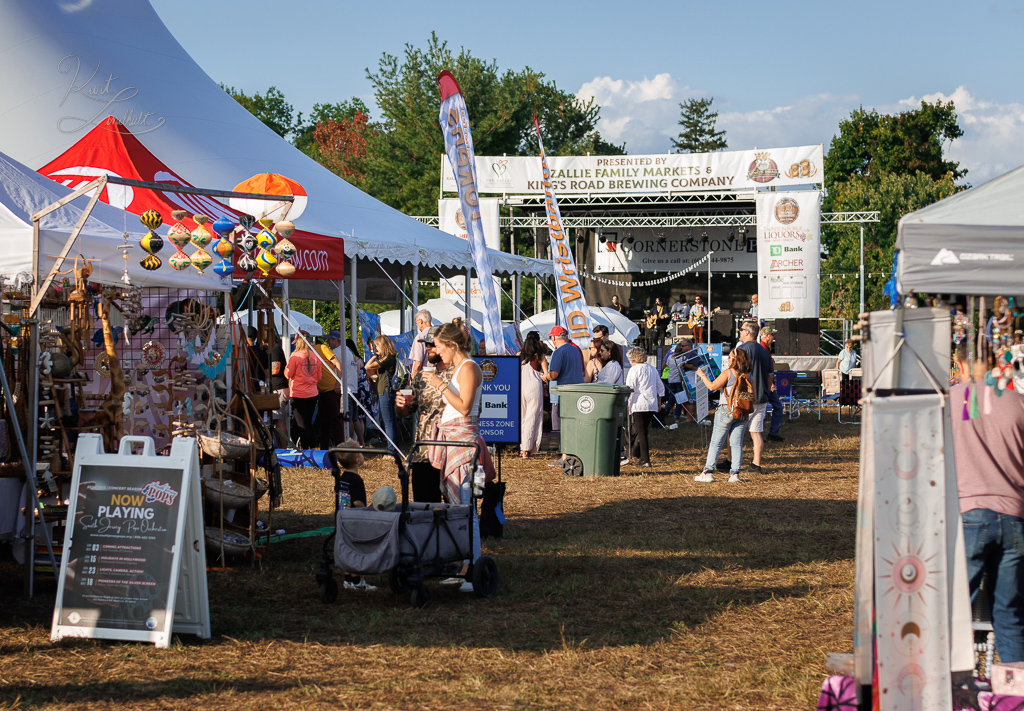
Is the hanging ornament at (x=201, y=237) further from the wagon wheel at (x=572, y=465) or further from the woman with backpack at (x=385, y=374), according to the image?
the woman with backpack at (x=385, y=374)

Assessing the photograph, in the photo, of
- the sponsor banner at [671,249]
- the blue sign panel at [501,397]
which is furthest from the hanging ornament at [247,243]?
the sponsor banner at [671,249]

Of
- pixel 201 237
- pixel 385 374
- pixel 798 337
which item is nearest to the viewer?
pixel 201 237

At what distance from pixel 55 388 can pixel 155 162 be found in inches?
219

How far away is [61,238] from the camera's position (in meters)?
6.11

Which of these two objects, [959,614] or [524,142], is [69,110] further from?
[524,142]

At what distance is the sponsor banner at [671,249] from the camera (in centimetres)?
2706

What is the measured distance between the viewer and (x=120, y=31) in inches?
523

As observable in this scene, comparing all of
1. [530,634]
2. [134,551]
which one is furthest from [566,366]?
[134,551]

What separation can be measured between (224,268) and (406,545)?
270 cm

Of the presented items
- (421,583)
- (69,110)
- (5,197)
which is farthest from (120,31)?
(421,583)

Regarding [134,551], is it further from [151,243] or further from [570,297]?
[570,297]

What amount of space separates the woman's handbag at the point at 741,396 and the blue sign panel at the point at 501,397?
7.29ft

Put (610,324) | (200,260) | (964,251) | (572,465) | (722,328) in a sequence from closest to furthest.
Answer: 1. (964,251)
2. (200,260)
3. (572,465)
4. (610,324)
5. (722,328)

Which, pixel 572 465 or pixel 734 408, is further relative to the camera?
pixel 572 465
